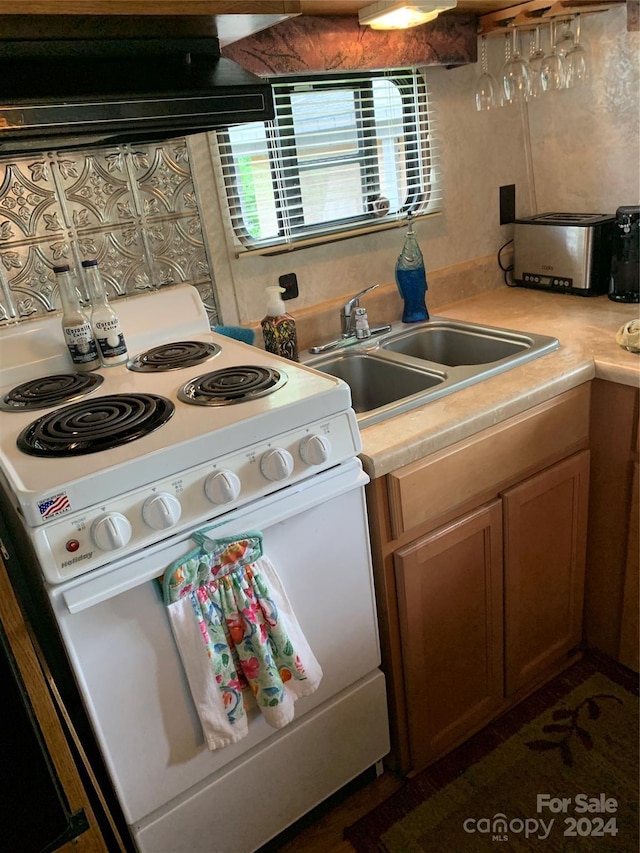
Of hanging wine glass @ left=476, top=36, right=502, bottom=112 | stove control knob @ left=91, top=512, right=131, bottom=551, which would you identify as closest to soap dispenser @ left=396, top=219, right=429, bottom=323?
hanging wine glass @ left=476, top=36, right=502, bottom=112

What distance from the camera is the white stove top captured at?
0.96 m

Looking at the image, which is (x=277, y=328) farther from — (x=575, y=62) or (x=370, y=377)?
(x=575, y=62)

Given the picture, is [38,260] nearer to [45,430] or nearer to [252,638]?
[45,430]

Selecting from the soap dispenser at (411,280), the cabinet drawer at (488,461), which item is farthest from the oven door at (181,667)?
the soap dispenser at (411,280)

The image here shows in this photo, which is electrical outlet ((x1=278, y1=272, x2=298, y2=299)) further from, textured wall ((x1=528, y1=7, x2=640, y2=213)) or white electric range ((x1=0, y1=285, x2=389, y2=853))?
textured wall ((x1=528, y1=7, x2=640, y2=213))

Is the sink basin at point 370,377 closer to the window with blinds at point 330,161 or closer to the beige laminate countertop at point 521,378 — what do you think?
the beige laminate countertop at point 521,378

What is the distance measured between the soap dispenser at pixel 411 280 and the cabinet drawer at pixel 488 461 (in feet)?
1.97

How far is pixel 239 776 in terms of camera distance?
4.16 ft

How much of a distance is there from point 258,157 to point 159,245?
0.37 meters

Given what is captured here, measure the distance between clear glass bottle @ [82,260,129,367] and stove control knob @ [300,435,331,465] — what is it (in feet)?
1.88

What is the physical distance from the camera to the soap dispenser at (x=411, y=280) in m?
1.95

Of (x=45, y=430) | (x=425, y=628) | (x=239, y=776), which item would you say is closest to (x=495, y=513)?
(x=425, y=628)

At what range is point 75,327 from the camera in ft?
4.62

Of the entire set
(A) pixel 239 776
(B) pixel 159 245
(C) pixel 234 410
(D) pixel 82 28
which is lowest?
(A) pixel 239 776
